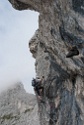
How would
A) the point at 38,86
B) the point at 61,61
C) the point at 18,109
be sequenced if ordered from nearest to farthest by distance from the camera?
the point at 61,61
the point at 38,86
the point at 18,109

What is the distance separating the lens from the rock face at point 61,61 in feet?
71.2

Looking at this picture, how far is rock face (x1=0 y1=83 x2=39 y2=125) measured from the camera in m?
90.7

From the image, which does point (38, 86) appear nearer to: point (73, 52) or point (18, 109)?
point (73, 52)

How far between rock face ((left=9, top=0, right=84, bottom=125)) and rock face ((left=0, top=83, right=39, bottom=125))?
5471cm

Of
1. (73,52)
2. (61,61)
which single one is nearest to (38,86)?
(61,61)

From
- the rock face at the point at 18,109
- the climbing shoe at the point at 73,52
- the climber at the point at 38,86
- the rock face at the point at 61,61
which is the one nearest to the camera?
the rock face at the point at 61,61

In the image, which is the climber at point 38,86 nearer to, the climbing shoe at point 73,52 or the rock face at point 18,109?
the climbing shoe at point 73,52

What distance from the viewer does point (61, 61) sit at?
2633 cm

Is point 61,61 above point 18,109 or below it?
above

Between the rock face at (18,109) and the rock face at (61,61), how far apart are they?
2154 inches

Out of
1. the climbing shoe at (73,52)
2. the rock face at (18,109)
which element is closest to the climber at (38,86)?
the climbing shoe at (73,52)

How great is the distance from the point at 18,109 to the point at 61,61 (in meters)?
73.1

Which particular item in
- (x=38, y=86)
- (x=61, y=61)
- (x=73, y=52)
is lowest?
(x=38, y=86)

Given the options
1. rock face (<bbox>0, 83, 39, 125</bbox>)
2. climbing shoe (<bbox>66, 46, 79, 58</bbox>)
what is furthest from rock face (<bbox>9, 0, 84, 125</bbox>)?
rock face (<bbox>0, 83, 39, 125</bbox>)
